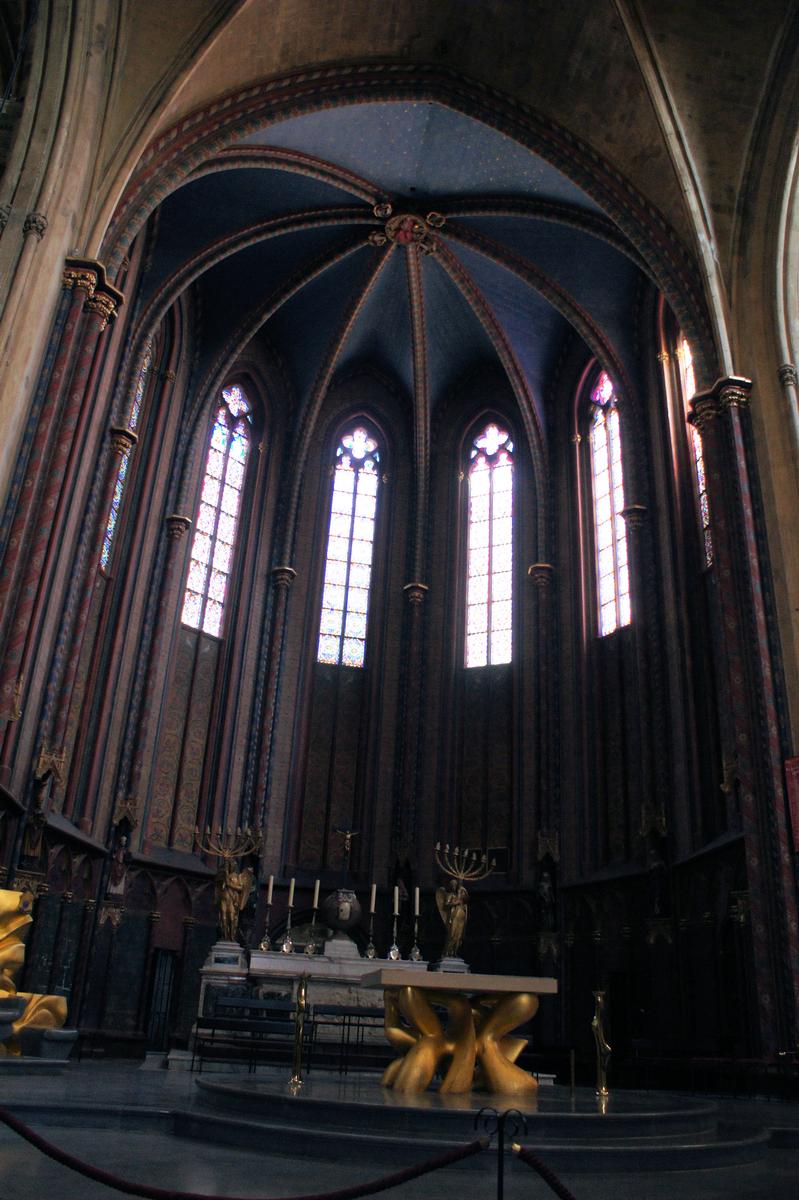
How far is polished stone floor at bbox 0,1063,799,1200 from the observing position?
4555 mm

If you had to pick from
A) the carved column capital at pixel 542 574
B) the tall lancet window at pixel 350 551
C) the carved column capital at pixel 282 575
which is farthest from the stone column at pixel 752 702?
the carved column capital at pixel 282 575

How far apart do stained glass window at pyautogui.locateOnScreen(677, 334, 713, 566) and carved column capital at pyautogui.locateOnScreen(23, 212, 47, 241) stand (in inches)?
380

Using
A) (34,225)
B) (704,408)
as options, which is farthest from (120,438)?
→ (704,408)

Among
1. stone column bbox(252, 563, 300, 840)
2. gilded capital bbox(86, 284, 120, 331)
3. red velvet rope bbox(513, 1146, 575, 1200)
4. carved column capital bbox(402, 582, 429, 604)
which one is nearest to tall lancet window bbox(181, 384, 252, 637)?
stone column bbox(252, 563, 300, 840)

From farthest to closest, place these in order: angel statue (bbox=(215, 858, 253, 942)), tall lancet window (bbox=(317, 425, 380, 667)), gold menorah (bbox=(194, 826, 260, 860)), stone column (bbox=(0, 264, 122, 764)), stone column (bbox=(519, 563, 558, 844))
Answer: tall lancet window (bbox=(317, 425, 380, 667)) < stone column (bbox=(519, 563, 558, 844)) < gold menorah (bbox=(194, 826, 260, 860)) < angel statue (bbox=(215, 858, 253, 942)) < stone column (bbox=(0, 264, 122, 764))

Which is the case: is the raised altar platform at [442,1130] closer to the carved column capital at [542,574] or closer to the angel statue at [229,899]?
the angel statue at [229,899]

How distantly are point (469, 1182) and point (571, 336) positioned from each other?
777 inches

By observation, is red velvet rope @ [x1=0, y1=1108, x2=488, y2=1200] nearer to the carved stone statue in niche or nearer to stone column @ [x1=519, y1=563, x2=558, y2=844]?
the carved stone statue in niche

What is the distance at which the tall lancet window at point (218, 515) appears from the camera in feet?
66.8

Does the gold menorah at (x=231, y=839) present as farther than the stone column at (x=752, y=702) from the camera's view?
Yes

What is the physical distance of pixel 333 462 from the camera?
23.7m

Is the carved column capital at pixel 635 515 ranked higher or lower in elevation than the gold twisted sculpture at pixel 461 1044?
higher

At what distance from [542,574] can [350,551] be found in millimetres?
4718

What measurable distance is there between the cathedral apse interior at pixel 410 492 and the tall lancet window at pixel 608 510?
10 centimetres
